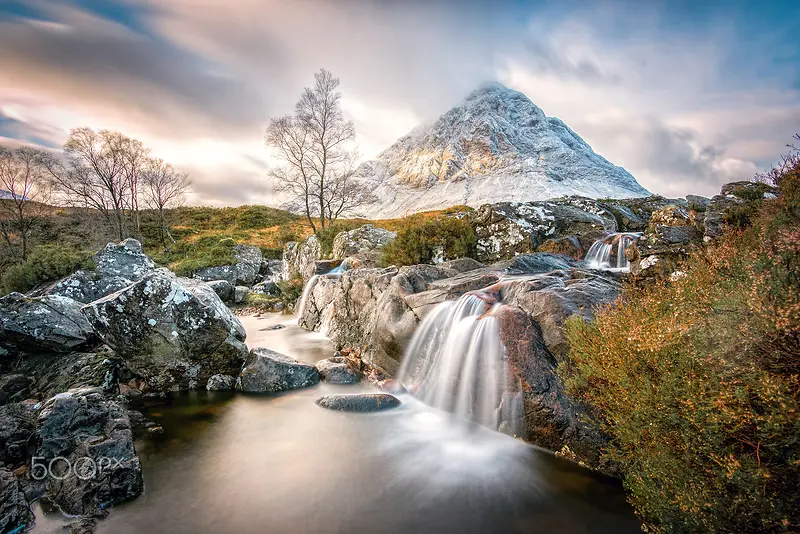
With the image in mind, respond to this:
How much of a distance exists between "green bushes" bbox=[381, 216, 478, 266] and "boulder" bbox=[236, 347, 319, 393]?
7301mm

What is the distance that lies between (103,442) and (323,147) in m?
25.2

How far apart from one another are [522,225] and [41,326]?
16548mm

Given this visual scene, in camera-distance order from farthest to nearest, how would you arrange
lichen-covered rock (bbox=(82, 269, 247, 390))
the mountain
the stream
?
the mountain → lichen-covered rock (bbox=(82, 269, 247, 390)) → the stream

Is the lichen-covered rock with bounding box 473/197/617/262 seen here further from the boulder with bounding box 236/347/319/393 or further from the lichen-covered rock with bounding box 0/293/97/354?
the lichen-covered rock with bounding box 0/293/97/354

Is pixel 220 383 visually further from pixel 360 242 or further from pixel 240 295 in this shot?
pixel 240 295

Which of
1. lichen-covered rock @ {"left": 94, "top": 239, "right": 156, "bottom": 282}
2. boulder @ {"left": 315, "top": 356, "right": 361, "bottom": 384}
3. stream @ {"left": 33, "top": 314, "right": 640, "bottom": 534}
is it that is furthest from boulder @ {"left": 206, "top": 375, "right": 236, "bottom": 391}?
lichen-covered rock @ {"left": 94, "top": 239, "right": 156, "bottom": 282}

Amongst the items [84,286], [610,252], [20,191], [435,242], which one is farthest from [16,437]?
[20,191]

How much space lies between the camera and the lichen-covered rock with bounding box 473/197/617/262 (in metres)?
15.1

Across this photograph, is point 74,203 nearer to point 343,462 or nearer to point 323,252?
point 323,252

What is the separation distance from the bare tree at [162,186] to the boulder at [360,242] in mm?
31181

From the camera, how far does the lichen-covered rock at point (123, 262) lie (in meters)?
13.7

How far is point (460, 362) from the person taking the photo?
7.62 m

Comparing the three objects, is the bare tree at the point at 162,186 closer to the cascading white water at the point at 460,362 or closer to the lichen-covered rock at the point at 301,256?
the lichen-covered rock at the point at 301,256

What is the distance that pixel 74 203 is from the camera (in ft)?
103
